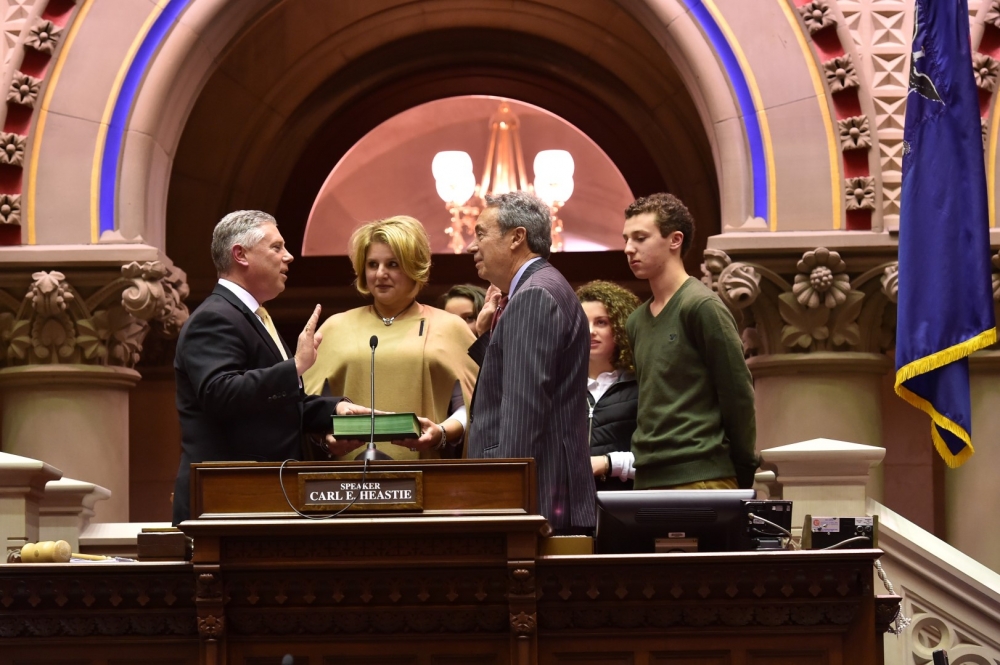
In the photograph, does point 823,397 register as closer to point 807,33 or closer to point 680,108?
point 807,33

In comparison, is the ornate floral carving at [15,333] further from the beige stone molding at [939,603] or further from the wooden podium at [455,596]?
the beige stone molding at [939,603]

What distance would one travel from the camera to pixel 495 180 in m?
11.9

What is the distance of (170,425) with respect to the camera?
11.1 meters

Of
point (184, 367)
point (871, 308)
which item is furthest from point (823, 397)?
point (184, 367)

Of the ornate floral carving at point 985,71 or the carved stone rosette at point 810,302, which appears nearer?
the carved stone rosette at point 810,302

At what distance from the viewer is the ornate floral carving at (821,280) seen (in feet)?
27.0

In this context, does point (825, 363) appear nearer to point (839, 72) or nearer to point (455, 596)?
point (839, 72)

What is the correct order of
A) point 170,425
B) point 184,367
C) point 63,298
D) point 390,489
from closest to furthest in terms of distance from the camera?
point 390,489
point 184,367
point 63,298
point 170,425

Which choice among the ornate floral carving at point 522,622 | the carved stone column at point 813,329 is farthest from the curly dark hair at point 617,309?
the carved stone column at point 813,329

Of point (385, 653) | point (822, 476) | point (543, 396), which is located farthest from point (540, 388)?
point (822, 476)

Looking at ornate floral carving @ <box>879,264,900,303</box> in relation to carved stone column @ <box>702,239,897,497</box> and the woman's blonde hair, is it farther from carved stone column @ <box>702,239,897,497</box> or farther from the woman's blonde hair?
the woman's blonde hair

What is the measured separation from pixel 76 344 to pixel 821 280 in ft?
13.4

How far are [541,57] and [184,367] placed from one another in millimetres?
7464

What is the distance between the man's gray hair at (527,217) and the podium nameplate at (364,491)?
1093 mm
